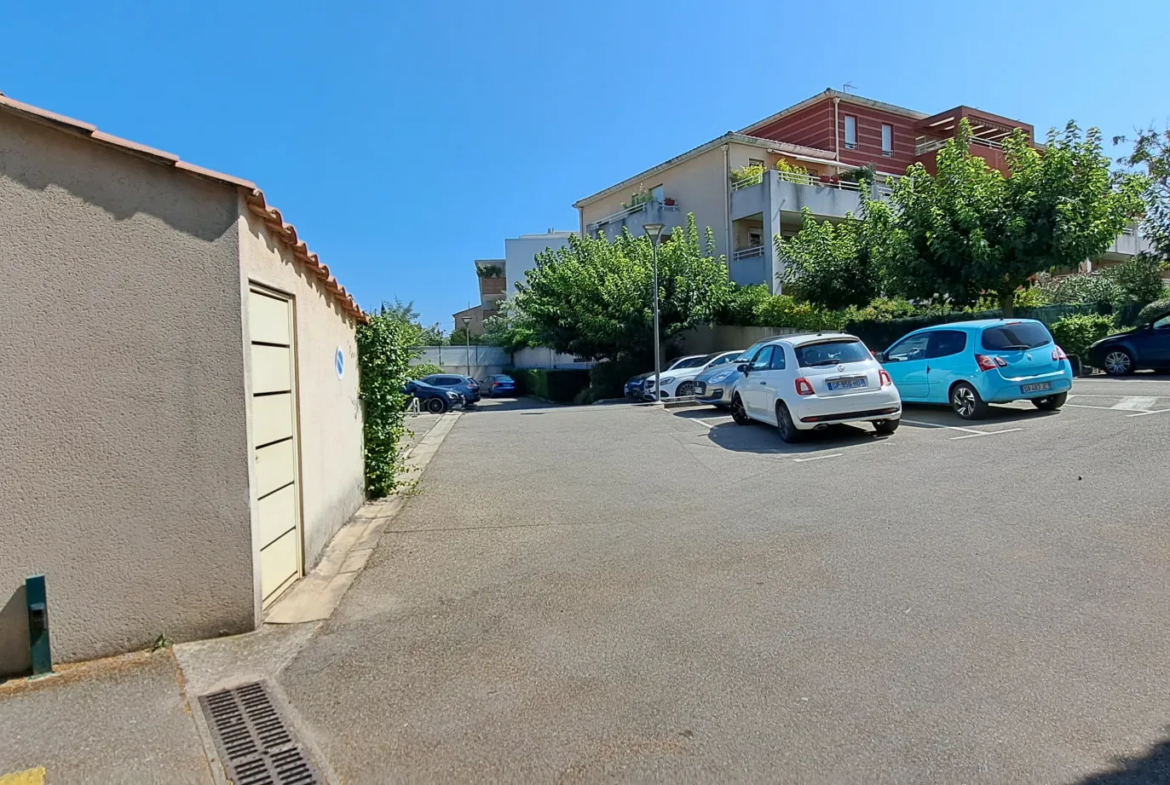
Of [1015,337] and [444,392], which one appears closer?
[1015,337]

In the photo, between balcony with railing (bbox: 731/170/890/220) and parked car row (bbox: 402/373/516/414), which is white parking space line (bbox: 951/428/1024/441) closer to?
balcony with railing (bbox: 731/170/890/220)

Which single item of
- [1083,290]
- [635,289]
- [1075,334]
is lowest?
[1075,334]

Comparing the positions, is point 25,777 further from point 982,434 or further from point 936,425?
point 936,425

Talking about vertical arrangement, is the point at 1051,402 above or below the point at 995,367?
below

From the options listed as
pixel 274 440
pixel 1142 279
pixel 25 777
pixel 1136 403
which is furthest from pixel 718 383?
pixel 1142 279

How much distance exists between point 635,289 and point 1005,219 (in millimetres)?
11970

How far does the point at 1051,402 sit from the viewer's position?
11516 millimetres

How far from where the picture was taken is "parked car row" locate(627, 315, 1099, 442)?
1032 centimetres

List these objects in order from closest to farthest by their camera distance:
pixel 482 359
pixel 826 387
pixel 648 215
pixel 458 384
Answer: pixel 826 387 < pixel 458 384 < pixel 648 215 < pixel 482 359

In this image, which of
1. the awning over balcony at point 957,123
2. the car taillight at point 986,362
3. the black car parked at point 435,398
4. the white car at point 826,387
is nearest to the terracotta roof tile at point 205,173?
the white car at point 826,387

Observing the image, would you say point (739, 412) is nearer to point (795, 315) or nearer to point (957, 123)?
point (795, 315)

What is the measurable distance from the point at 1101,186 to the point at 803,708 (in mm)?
19467

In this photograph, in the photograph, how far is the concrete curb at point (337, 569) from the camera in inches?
186

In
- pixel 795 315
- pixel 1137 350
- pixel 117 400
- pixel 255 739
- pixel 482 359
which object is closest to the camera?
pixel 255 739
